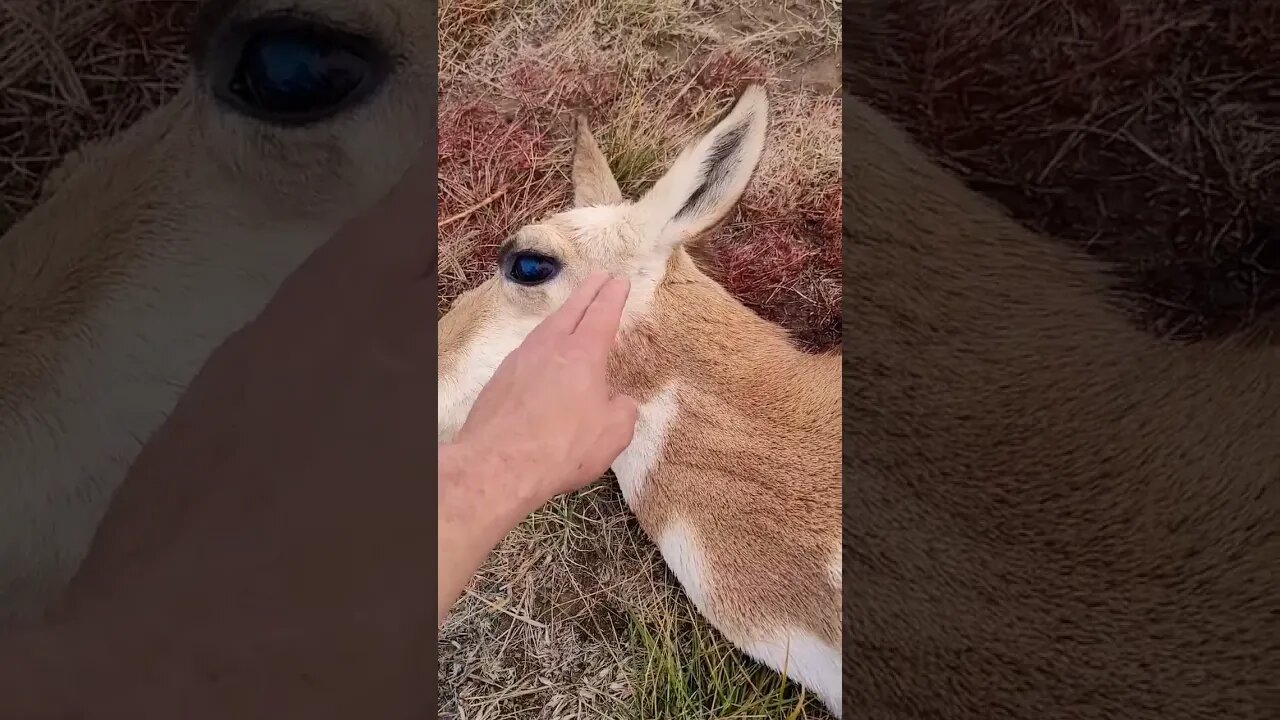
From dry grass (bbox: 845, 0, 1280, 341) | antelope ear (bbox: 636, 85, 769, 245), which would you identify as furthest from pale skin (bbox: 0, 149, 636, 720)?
dry grass (bbox: 845, 0, 1280, 341)

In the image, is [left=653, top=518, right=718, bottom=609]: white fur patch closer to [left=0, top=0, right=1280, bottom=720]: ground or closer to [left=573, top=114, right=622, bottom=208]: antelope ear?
[left=0, top=0, right=1280, bottom=720]: ground

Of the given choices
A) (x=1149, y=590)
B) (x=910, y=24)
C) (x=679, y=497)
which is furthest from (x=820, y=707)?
(x=910, y=24)

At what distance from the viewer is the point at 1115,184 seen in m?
1.11

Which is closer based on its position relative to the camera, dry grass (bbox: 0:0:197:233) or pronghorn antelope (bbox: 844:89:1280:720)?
pronghorn antelope (bbox: 844:89:1280:720)

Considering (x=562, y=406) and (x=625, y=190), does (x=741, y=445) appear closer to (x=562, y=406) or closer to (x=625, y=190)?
(x=562, y=406)

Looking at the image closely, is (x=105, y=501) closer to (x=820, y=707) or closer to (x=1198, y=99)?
(x=820, y=707)

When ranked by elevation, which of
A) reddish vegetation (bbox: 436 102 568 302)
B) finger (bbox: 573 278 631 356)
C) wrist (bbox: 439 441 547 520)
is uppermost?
reddish vegetation (bbox: 436 102 568 302)

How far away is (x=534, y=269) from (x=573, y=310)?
8 centimetres

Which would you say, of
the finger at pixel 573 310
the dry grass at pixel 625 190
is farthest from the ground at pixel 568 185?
the finger at pixel 573 310

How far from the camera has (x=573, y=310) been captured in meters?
1.07

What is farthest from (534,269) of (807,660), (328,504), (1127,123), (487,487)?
(1127,123)

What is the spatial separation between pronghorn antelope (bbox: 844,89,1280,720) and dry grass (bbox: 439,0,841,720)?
91 millimetres

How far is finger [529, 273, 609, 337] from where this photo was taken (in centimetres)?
107

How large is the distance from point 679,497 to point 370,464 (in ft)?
1.33
